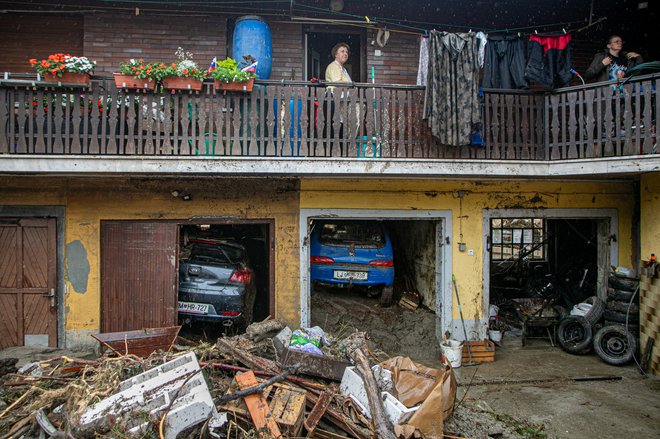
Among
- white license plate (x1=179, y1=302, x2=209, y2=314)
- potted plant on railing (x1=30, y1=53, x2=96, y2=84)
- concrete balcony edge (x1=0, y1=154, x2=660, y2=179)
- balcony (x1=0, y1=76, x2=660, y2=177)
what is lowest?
white license plate (x1=179, y1=302, x2=209, y2=314)

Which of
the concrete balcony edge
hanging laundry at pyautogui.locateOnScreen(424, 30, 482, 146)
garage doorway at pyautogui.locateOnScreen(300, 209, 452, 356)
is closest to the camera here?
Answer: the concrete balcony edge

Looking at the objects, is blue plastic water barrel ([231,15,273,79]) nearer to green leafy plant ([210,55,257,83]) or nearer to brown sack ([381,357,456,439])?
green leafy plant ([210,55,257,83])

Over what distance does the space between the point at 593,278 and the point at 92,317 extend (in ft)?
35.7

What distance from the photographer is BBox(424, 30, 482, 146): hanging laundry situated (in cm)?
780

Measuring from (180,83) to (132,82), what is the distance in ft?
2.47

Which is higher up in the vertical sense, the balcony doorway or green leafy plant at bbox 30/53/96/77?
A: the balcony doorway

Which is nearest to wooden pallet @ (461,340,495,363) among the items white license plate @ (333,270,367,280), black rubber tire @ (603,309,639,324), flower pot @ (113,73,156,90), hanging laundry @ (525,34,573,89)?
black rubber tire @ (603,309,639,324)

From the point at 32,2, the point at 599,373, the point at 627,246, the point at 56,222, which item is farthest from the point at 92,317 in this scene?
the point at 627,246

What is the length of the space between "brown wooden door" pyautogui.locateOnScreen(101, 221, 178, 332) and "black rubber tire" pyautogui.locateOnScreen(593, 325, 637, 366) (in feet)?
26.3

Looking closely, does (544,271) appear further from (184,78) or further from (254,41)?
(184,78)

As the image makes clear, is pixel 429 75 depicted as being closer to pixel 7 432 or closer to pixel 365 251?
pixel 365 251

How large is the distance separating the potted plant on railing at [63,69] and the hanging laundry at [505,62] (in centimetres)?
683

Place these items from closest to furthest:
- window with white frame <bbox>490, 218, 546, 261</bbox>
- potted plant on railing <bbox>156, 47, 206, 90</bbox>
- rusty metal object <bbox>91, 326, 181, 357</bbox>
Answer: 1. rusty metal object <bbox>91, 326, 181, 357</bbox>
2. potted plant on railing <bbox>156, 47, 206, 90</bbox>
3. window with white frame <bbox>490, 218, 546, 261</bbox>

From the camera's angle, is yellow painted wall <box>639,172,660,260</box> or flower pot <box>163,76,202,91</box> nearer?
flower pot <box>163,76,202,91</box>
